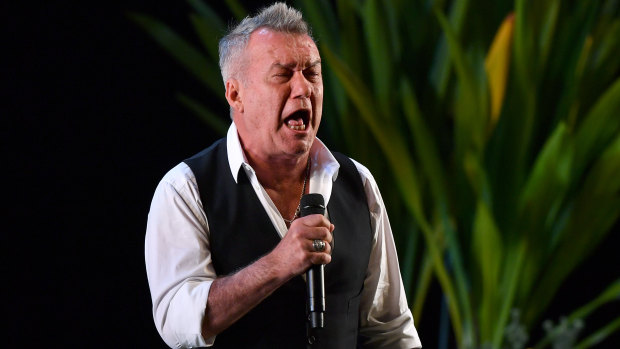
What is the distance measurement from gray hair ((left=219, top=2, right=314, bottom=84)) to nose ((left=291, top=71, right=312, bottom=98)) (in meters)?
0.08

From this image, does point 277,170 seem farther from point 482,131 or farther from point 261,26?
point 482,131

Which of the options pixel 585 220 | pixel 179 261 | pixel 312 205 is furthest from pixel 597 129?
pixel 179 261

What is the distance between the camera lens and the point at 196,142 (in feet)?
10.8

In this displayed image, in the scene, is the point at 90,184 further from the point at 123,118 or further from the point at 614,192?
the point at 614,192

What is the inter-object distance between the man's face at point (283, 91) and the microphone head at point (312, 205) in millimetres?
100

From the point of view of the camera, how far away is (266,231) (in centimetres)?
137

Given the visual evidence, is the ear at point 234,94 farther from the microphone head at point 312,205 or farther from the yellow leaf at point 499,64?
the yellow leaf at point 499,64

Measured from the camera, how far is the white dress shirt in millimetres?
1259

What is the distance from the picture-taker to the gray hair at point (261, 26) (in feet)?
4.40

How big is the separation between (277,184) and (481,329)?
1.60 m

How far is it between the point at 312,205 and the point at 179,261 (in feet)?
0.73

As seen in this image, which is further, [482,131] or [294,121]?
[482,131]

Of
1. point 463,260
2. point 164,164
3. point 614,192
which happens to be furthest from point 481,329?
point 164,164

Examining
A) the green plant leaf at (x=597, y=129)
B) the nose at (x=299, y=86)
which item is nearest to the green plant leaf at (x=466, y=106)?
the green plant leaf at (x=597, y=129)
